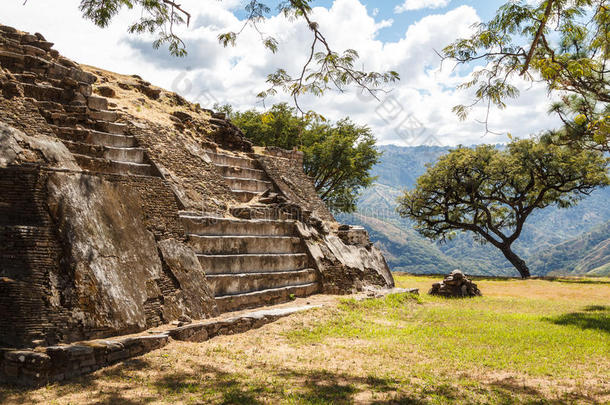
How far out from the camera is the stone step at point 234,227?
943 cm

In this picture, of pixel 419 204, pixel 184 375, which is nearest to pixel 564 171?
pixel 419 204

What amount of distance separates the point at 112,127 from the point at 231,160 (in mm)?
4281

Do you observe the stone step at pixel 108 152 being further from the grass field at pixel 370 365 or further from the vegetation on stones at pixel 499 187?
the vegetation on stones at pixel 499 187

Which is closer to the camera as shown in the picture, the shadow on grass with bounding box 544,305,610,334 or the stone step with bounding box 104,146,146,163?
the shadow on grass with bounding box 544,305,610,334

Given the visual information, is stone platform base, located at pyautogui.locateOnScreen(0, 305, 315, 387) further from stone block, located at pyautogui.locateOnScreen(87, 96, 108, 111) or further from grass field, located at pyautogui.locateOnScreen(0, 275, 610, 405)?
stone block, located at pyautogui.locateOnScreen(87, 96, 108, 111)

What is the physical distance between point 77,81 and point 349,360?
925cm

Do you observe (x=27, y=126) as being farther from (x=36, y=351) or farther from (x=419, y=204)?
(x=419, y=204)

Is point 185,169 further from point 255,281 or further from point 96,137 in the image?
point 255,281

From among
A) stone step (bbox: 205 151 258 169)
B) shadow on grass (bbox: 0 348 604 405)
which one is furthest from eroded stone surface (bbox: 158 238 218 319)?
stone step (bbox: 205 151 258 169)

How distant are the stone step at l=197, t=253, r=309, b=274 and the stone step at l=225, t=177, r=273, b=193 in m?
3.52

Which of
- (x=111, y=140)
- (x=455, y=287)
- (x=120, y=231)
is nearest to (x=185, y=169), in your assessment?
(x=111, y=140)

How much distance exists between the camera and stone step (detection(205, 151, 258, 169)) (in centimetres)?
1429

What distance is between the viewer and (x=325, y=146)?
2817 cm

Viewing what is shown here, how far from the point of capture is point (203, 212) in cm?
1057
